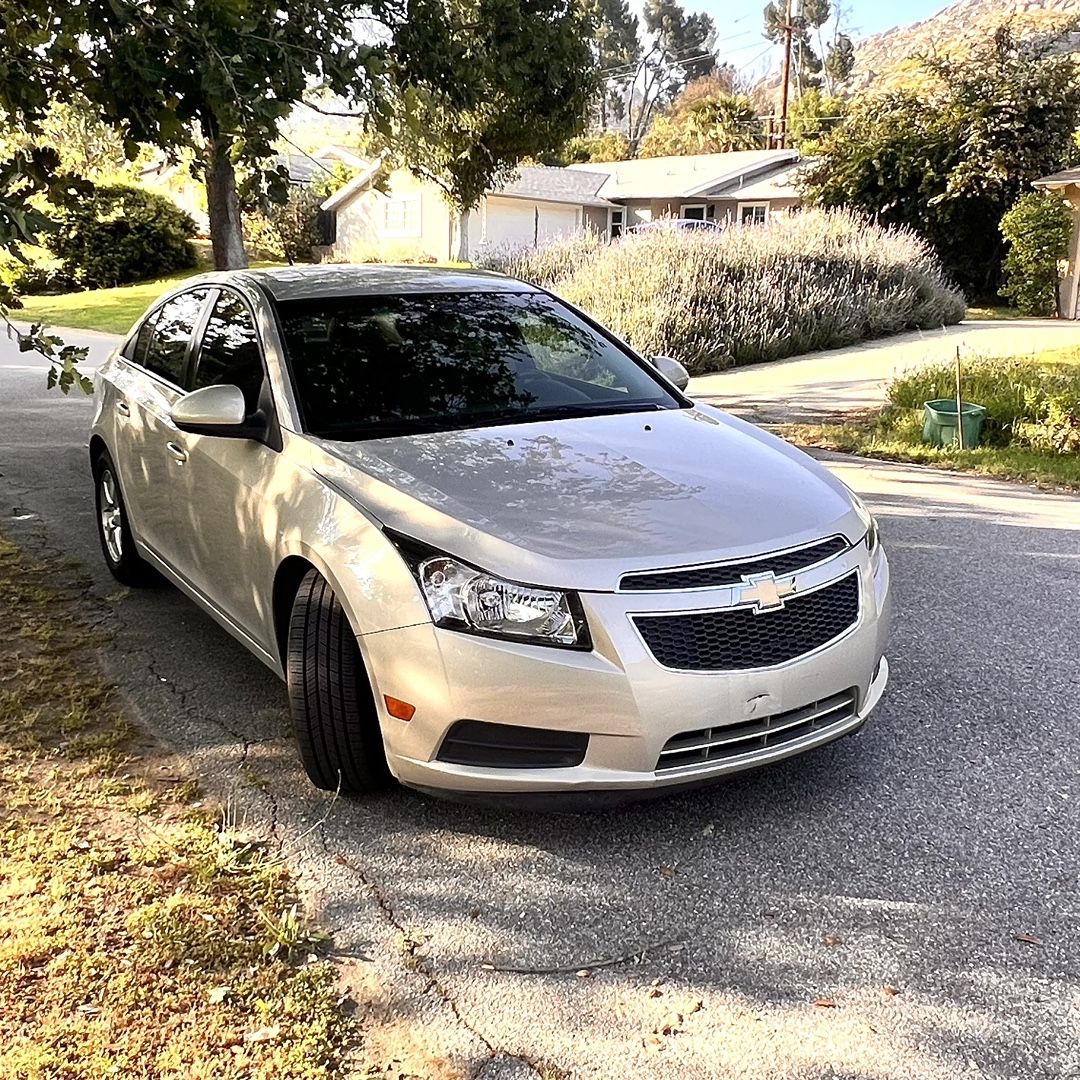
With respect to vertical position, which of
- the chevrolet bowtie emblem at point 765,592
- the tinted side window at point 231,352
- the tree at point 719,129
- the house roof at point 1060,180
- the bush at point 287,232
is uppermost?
the tree at point 719,129

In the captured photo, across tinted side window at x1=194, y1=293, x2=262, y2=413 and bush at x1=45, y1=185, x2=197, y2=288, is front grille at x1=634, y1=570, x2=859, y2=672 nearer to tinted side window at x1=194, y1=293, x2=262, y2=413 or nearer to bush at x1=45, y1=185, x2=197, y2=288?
tinted side window at x1=194, y1=293, x2=262, y2=413

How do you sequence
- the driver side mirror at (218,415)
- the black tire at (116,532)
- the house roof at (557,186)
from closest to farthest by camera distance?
1. the driver side mirror at (218,415)
2. the black tire at (116,532)
3. the house roof at (557,186)

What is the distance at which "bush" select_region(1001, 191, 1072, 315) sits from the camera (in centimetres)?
2336

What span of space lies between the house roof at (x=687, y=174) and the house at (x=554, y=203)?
0.04 meters

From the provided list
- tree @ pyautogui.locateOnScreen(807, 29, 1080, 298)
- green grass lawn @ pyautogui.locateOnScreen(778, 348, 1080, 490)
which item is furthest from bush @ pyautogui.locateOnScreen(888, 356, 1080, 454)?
tree @ pyautogui.locateOnScreen(807, 29, 1080, 298)

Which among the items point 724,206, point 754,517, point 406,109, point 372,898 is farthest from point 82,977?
point 724,206

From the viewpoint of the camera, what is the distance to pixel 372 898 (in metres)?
3.13

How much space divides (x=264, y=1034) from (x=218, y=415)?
211 cm

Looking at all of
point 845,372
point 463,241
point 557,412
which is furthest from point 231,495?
point 463,241

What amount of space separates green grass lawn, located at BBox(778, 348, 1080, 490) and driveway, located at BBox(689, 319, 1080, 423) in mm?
663

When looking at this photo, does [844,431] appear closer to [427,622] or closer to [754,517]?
[754,517]

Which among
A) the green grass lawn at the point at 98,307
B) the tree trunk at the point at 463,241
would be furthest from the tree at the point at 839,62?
the green grass lawn at the point at 98,307

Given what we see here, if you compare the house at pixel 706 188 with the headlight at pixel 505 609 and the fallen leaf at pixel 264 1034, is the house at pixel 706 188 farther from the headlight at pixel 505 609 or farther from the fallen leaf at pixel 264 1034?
the fallen leaf at pixel 264 1034

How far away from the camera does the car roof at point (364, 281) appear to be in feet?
15.2
